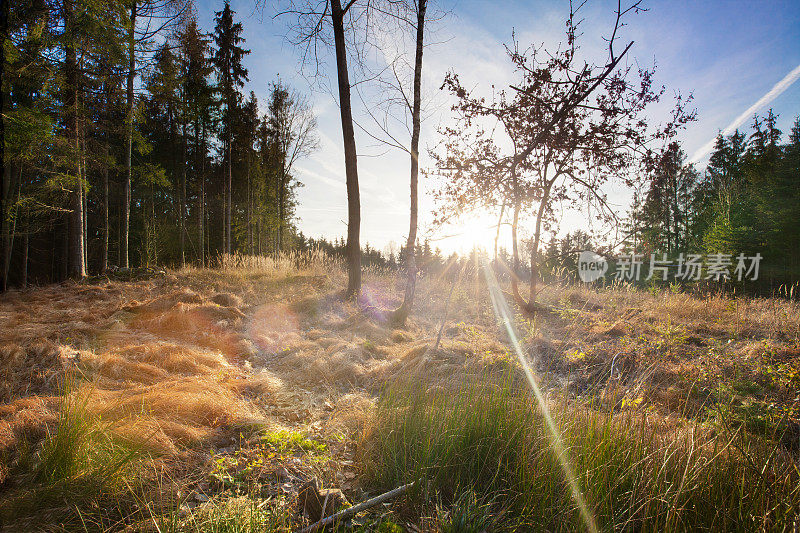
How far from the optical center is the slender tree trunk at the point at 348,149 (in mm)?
6777

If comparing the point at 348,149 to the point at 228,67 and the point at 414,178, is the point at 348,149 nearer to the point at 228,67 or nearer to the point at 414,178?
the point at 414,178

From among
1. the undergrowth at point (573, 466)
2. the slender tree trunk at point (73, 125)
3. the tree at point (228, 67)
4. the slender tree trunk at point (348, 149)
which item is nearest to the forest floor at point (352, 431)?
the undergrowth at point (573, 466)

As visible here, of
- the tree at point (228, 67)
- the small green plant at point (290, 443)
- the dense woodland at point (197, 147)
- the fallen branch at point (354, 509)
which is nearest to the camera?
the fallen branch at point (354, 509)

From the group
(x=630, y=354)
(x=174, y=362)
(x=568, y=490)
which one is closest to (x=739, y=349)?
(x=630, y=354)

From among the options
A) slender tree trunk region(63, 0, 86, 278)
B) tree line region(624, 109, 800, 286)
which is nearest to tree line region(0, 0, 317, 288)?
slender tree trunk region(63, 0, 86, 278)

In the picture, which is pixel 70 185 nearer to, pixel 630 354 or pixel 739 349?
pixel 630 354

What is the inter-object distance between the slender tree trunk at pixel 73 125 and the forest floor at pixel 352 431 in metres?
4.18

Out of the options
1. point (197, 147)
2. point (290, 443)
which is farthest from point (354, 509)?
point (197, 147)

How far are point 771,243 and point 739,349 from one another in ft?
72.5

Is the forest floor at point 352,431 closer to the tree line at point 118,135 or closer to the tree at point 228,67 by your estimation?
the tree line at point 118,135

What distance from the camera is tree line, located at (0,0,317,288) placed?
718 cm

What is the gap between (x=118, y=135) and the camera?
10562 mm

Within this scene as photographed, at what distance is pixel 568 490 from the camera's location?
1594 millimetres

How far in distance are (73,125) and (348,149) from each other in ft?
23.4
